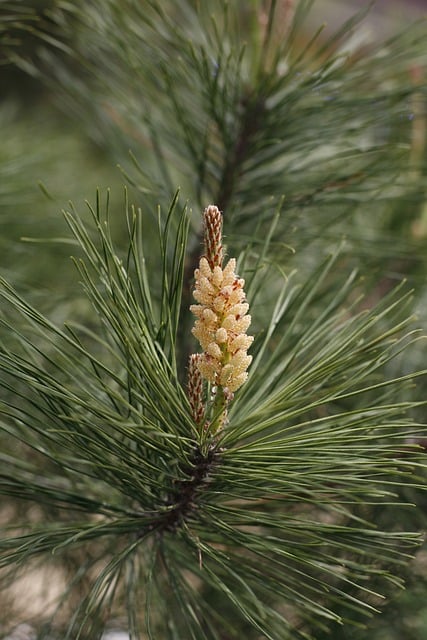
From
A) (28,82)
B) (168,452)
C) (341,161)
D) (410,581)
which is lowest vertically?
(410,581)

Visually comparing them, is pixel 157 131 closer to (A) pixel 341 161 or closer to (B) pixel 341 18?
(A) pixel 341 161

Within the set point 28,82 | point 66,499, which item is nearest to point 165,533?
point 66,499

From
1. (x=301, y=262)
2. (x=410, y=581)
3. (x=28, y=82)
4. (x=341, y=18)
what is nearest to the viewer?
(x=410, y=581)

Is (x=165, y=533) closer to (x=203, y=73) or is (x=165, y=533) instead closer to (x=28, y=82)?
(x=203, y=73)

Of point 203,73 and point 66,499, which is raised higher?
point 203,73

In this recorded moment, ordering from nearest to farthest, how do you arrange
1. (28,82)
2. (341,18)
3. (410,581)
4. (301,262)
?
(410,581), (301,262), (28,82), (341,18)

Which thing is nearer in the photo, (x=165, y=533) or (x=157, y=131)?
(x=165, y=533)

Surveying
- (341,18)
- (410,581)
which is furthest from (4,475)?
(341,18)
